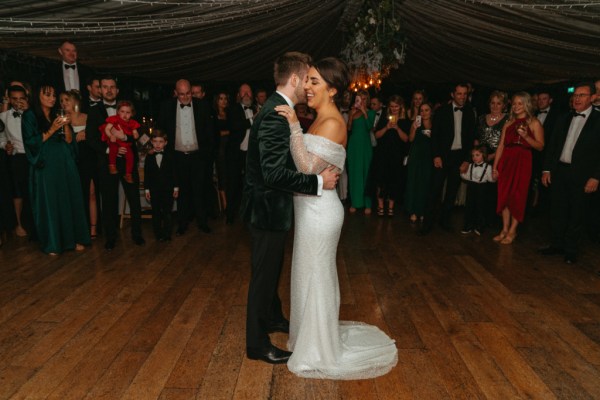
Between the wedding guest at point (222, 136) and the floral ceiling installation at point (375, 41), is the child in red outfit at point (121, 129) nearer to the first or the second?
the wedding guest at point (222, 136)

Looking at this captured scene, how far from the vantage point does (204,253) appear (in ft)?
14.5

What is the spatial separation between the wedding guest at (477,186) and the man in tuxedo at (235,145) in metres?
2.62

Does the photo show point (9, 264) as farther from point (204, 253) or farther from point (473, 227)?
point (473, 227)

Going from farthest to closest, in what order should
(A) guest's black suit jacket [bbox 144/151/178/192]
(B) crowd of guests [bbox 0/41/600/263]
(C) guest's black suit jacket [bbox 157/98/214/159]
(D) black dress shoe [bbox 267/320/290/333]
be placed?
1. (C) guest's black suit jacket [bbox 157/98/214/159]
2. (A) guest's black suit jacket [bbox 144/151/178/192]
3. (B) crowd of guests [bbox 0/41/600/263]
4. (D) black dress shoe [bbox 267/320/290/333]

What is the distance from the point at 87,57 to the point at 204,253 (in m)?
2.61

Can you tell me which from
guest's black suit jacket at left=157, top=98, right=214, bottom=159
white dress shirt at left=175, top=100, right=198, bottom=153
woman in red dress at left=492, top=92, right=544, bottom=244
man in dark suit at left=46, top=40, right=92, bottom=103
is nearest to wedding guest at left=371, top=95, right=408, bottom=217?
woman in red dress at left=492, top=92, right=544, bottom=244

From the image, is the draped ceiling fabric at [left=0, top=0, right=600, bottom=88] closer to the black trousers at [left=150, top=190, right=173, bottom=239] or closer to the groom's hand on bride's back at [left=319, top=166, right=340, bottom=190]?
the black trousers at [left=150, top=190, right=173, bottom=239]

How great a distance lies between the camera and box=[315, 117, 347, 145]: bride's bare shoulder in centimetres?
225

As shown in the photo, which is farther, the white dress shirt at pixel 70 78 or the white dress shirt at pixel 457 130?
the white dress shirt at pixel 457 130

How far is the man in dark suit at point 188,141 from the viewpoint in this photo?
4.92 metres

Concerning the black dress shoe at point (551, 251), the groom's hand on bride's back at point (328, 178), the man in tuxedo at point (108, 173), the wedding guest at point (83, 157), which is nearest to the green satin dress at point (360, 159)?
the black dress shoe at point (551, 251)

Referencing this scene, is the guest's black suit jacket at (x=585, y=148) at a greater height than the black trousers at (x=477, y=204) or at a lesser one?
greater

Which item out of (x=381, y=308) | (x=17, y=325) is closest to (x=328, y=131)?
(x=381, y=308)

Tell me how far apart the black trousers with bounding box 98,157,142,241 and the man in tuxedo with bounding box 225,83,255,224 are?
1.21m
